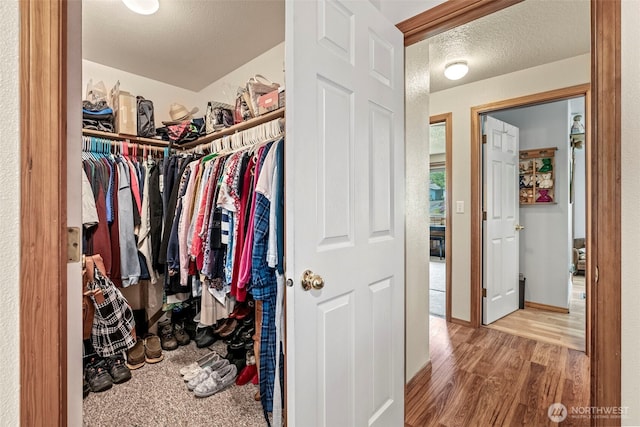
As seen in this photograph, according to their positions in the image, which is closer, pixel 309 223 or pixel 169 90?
pixel 309 223

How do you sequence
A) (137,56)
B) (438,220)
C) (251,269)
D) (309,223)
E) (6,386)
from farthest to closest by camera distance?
1. (438,220)
2. (137,56)
3. (251,269)
4. (309,223)
5. (6,386)

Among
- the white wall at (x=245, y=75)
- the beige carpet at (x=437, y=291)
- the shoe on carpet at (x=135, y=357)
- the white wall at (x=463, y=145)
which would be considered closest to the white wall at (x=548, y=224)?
the white wall at (x=463, y=145)

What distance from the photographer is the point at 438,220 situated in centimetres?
693

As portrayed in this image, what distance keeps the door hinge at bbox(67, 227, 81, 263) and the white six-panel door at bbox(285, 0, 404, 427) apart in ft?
1.76

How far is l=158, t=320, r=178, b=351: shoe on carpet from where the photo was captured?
242 cm

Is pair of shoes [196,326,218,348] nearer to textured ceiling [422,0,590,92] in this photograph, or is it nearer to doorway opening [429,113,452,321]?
doorway opening [429,113,452,321]

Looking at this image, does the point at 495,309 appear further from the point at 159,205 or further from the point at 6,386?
the point at 6,386

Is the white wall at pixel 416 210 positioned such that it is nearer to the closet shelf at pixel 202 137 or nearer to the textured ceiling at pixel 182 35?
the closet shelf at pixel 202 137

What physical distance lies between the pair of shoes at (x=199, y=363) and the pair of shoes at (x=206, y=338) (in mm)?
202

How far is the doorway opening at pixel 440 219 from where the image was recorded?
3154 mm

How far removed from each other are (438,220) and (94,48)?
21.7 feet

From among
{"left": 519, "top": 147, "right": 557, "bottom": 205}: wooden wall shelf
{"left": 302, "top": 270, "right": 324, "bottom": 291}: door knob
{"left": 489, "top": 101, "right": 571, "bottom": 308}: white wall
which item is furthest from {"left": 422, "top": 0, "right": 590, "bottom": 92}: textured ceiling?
{"left": 302, "top": 270, "right": 324, "bottom": 291}: door knob

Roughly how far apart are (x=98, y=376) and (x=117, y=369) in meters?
0.11

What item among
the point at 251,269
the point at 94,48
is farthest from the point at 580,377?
the point at 94,48
